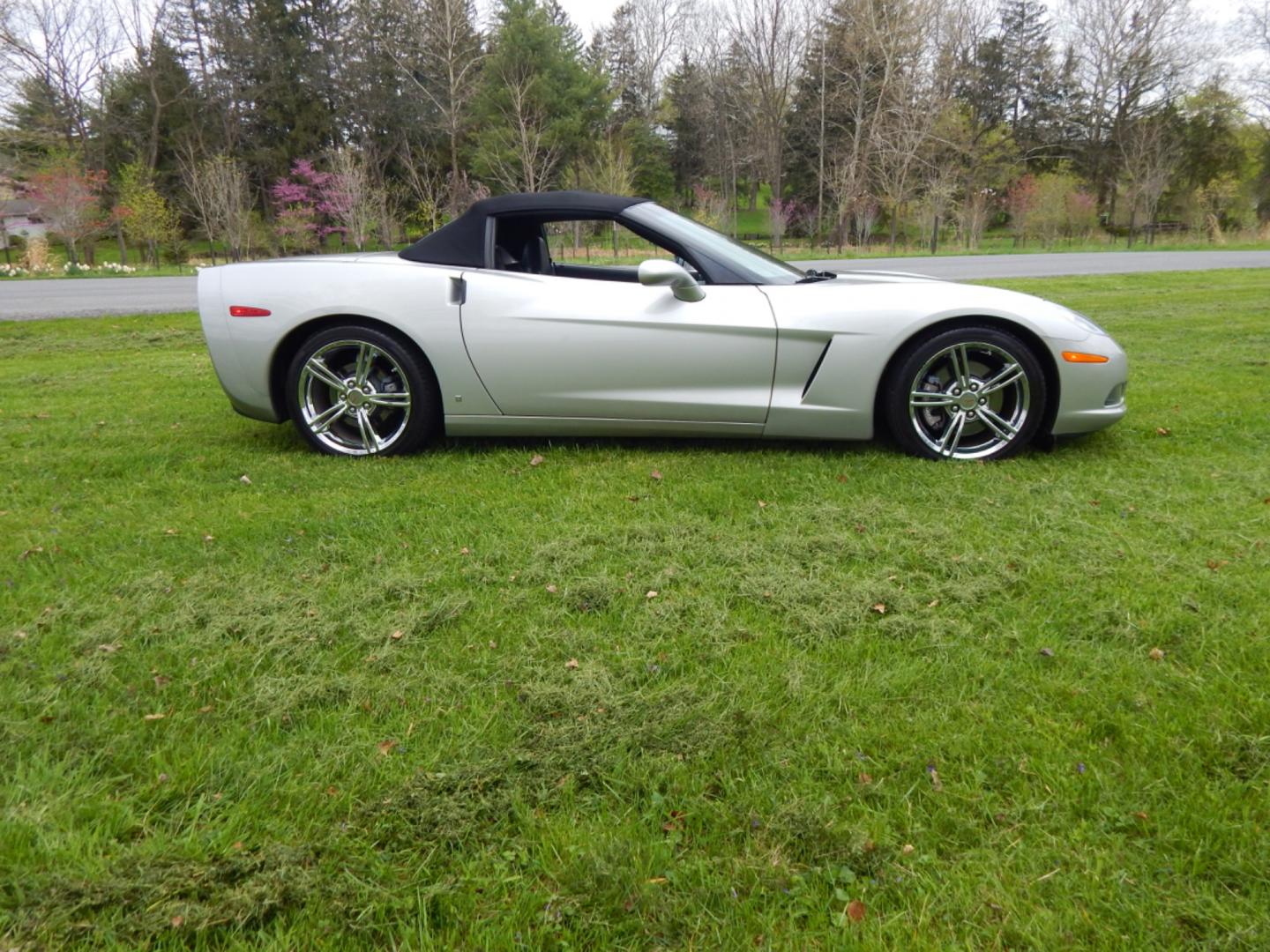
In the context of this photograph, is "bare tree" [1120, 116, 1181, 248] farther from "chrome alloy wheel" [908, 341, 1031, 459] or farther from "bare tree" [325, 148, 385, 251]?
"chrome alloy wheel" [908, 341, 1031, 459]

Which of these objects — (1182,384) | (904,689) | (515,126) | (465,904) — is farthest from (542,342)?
(515,126)

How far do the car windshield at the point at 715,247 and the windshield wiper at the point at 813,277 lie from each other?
27 mm

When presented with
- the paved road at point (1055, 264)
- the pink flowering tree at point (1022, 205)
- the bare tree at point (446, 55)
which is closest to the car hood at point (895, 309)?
the paved road at point (1055, 264)

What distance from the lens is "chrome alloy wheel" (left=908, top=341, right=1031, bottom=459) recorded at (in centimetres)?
382

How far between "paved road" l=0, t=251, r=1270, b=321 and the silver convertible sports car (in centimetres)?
729

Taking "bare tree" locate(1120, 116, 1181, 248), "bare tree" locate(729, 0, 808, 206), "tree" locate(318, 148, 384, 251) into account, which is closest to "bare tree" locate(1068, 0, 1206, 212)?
"bare tree" locate(1120, 116, 1181, 248)

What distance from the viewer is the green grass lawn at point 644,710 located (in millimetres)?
1419

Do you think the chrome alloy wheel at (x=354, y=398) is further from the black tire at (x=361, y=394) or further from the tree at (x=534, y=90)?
the tree at (x=534, y=90)

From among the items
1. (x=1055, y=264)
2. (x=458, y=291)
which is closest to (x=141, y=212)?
(x=1055, y=264)

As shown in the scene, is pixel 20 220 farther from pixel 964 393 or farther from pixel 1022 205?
pixel 964 393

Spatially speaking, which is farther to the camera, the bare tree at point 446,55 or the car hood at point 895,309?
the bare tree at point 446,55

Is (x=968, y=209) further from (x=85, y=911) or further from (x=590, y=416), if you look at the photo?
(x=85, y=911)

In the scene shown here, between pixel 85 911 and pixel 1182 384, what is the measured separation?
6297mm

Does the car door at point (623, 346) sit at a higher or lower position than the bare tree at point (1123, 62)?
lower
